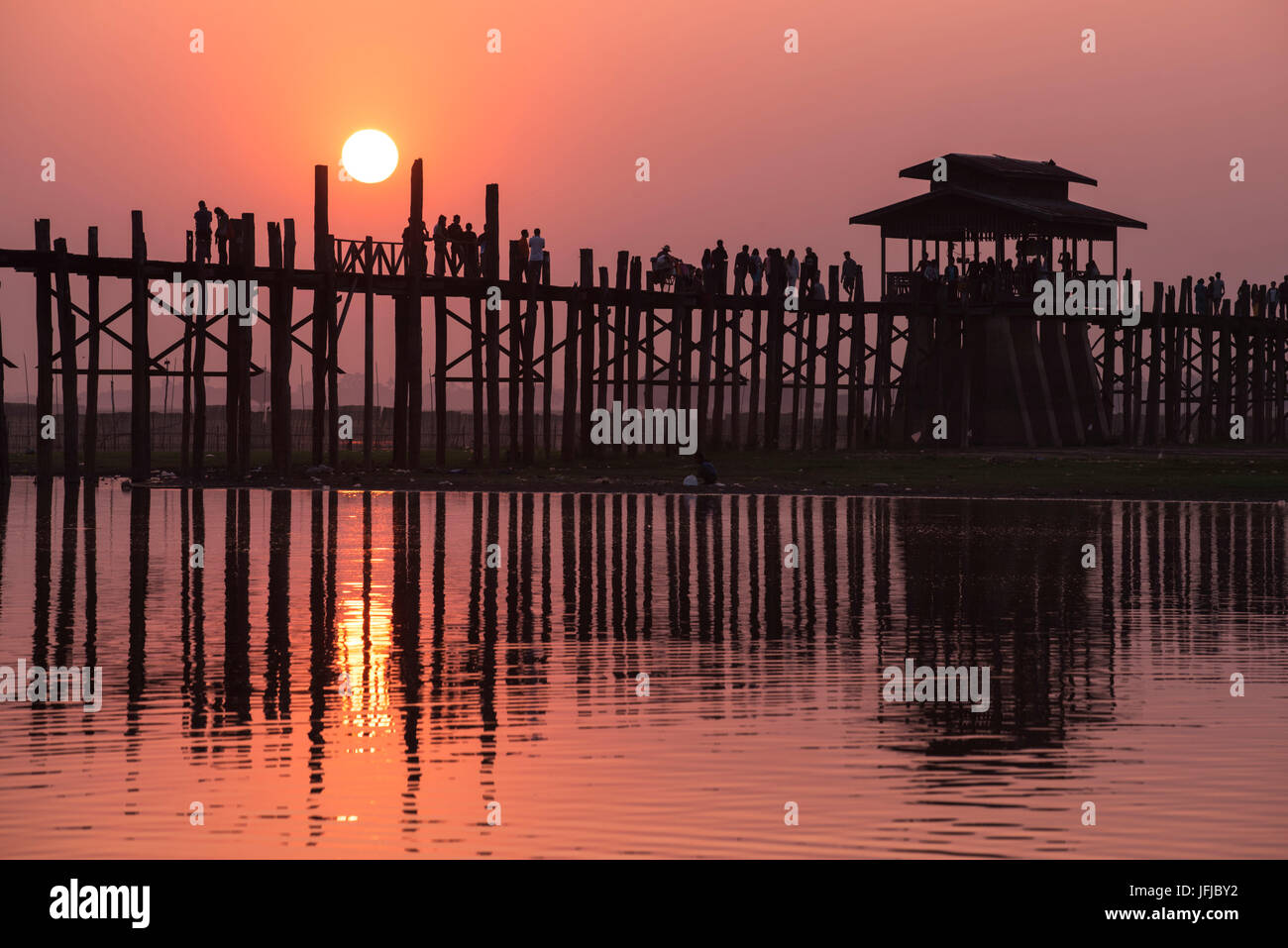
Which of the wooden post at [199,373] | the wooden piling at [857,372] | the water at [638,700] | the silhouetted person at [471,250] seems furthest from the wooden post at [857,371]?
the water at [638,700]

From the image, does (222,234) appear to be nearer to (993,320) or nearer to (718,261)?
(718,261)

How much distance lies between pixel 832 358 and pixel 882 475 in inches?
478

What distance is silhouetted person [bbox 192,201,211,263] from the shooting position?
34.1m

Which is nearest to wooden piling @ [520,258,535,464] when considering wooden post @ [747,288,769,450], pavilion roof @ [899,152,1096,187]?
wooden post @ [747,288,769,450]

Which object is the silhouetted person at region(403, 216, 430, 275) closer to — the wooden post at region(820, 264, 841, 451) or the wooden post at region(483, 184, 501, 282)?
the wooden post at region(483, 184, 501, 282)

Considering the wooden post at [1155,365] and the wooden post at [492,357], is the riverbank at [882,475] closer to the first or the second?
the wooden post at [492,357]

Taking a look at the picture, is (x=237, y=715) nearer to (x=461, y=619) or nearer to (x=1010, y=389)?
(x=461, y=619)

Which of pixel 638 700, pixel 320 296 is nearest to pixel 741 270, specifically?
pixel 320 296

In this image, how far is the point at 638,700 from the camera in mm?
11047

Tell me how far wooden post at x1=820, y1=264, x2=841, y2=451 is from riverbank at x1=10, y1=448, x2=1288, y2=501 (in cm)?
278

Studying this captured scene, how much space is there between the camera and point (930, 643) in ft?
44.1

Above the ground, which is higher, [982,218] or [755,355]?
[982,218]
